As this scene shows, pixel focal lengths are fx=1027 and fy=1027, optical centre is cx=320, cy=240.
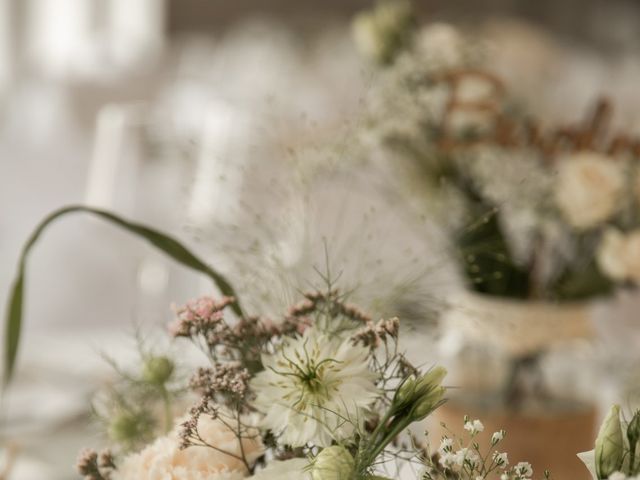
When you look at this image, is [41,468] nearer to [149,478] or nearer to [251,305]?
[251,305]

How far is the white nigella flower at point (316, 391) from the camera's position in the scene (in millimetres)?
566

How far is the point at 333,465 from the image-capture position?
52 cm

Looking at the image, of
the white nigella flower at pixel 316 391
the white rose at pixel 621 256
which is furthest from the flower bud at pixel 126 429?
the white rose at pixel 621 256

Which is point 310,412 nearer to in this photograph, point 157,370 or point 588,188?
point 157,370

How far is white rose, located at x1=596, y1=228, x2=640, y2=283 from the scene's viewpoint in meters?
1.11

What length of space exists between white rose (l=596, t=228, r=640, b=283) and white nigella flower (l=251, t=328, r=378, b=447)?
60cm

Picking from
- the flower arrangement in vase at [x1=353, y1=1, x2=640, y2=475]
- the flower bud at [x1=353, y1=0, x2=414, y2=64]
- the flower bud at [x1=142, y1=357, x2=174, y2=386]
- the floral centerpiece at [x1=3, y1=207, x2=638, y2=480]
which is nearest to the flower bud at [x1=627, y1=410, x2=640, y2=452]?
the floral centerpiece at [x1=3, y1=207, x2=638, y2=480]

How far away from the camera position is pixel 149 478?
1.92ft

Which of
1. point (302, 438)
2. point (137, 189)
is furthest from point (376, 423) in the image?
point (137, 189)

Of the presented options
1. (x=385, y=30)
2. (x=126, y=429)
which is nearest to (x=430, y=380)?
(x=126, y=429)

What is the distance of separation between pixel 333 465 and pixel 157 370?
0.70 ft

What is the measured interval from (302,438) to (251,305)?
217mm

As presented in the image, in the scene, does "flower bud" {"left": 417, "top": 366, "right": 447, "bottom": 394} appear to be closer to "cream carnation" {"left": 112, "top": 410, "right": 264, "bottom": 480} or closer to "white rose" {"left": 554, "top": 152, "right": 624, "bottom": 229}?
"cream carnation" {"left": 112, "top": 410, "right": 264, "bottom": 480}

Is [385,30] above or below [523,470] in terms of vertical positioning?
above
